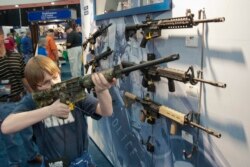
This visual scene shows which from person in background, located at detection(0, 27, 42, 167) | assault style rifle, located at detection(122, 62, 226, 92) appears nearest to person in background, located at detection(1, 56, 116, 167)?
assault style rifle, located at detection(122, 62, 226, 92)

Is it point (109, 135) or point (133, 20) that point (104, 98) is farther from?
point (109, 135)

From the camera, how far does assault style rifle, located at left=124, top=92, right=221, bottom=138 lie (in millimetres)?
2098

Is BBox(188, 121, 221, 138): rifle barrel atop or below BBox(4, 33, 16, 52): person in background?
below

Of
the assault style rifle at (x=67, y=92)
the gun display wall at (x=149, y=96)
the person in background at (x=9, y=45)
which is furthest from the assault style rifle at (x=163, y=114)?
the person in background at (x=9, y=45)

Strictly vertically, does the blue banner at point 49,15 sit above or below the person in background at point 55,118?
above

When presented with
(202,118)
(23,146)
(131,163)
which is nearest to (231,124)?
(202,118)

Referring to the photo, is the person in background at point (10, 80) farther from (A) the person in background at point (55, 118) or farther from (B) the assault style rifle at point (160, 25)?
(A) the person in background at point (55, 118)

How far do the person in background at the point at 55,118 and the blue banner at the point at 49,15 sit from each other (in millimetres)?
10511

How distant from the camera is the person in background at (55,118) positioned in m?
1.90

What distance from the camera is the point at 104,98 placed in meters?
2.05

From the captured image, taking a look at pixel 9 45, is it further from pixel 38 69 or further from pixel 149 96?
pixel 38 69

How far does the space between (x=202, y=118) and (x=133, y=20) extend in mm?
1466

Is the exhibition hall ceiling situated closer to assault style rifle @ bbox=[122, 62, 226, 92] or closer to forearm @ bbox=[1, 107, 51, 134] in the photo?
assault style rifle @ bbox=[122, 62, 226, 92]

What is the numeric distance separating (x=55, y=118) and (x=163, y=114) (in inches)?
35.7
